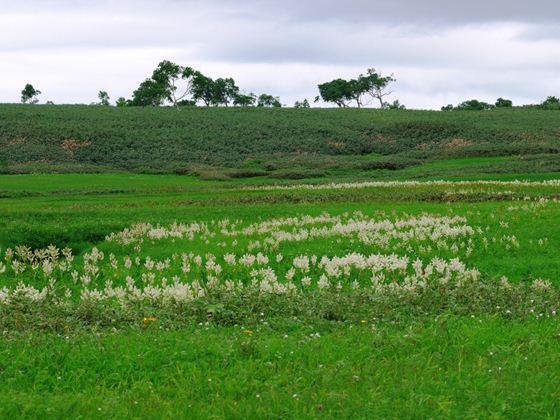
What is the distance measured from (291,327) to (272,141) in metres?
83.3

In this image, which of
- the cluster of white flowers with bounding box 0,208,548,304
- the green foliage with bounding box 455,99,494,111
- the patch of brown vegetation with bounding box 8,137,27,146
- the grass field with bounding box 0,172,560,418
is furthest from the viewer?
the green foliage with bounding box 455,99,494,111

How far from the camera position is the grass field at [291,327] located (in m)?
A: 7.25

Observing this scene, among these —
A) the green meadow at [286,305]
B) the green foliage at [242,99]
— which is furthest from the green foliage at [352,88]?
the green meadow at [286,305]

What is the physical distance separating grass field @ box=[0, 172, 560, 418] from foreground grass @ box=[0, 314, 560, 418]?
2cm

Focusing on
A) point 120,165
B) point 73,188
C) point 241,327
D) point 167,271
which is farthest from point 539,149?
point 241,327

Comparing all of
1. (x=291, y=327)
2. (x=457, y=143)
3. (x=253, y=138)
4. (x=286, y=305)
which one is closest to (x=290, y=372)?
(x=291, y=327)

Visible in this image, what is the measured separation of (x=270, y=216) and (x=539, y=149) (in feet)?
163

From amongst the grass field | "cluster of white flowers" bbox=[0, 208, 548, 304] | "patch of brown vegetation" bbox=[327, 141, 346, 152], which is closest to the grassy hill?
"patch of brown vegetation" bbox=[327, 141, 346, 152]

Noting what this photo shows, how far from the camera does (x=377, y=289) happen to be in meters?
12.1

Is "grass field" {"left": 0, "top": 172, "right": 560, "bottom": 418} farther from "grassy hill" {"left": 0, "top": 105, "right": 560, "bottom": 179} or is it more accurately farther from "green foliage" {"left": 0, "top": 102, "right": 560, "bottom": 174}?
"green foliage" {"left": 0, "top": 102, "right": 560, "bottom": 174}

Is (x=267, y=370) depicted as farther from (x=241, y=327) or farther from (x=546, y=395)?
(x=546, y=395)

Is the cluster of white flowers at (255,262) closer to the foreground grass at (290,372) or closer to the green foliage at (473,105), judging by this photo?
the foreground grass at (290,372)

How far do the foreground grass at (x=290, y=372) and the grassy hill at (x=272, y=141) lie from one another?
141 ft

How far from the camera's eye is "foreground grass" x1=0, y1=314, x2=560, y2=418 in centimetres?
702
